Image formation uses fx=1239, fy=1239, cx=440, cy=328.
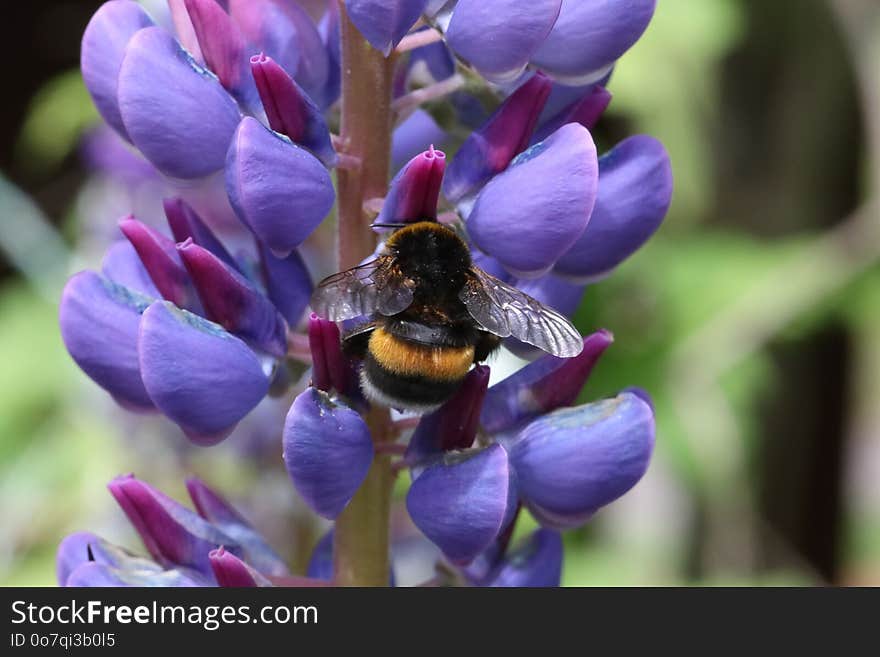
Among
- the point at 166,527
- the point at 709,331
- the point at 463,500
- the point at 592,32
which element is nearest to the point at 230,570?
the point at 166,527

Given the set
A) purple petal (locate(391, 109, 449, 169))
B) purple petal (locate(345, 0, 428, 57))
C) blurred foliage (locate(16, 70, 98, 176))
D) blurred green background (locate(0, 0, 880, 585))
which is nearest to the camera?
purple petal (locate(345, 0, 428, 57))

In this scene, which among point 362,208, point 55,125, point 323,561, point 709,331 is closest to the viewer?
point 362,208

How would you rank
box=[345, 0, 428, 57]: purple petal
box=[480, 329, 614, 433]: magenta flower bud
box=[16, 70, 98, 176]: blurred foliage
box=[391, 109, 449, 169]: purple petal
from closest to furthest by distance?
box=[345, 0, 428, 57]: purple petal
box=[480, 329, 614, 433]: magenta flower bud
box=[391, 109, 449, 169]: purple petal
box=[16, 70, 98, 176]: blurred foliage


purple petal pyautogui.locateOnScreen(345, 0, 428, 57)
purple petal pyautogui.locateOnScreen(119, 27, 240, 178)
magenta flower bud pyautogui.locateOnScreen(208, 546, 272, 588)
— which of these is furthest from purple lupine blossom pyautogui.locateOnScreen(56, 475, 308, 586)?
purple petal pyautogui.locateOnScreen(345, 0, 428, 57)

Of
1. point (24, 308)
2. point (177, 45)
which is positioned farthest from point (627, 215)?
point (24, 308)

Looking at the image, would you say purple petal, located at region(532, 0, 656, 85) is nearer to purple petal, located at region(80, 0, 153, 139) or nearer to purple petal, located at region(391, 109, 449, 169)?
purple petal, located at region(391, 109, 449, 169)

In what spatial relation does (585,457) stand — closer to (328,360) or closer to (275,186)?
(328,360)
